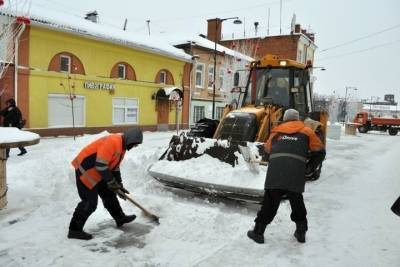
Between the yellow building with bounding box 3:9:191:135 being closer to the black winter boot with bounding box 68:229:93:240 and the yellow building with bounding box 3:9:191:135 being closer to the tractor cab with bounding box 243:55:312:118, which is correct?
the tractor cab with bounding box 243:55:312:118

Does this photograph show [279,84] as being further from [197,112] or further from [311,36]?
[311,36]

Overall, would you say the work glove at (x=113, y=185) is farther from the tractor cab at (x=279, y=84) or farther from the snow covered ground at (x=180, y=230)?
the tractor cab at (x=279, y=84)

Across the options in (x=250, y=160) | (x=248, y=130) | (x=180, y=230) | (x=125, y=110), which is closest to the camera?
(x=180, y=230)

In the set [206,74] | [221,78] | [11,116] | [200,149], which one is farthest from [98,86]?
[200,149]

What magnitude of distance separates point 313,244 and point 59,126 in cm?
1361

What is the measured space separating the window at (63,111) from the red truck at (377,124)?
2298 centimetres

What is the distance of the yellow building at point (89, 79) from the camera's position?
50.0 ft

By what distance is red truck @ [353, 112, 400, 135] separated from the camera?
31.6 metres

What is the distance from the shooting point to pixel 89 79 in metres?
17.6

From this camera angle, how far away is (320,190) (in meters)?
8.14

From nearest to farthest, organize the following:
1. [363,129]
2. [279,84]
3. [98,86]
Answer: [279,84]
[98,86]
[363,129]

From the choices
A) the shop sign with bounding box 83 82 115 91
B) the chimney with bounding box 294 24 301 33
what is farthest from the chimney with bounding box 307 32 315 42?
the shop sign with bounding box 83 82 115 91

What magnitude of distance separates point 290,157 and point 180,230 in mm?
1666

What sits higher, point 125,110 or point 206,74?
point 206,74
